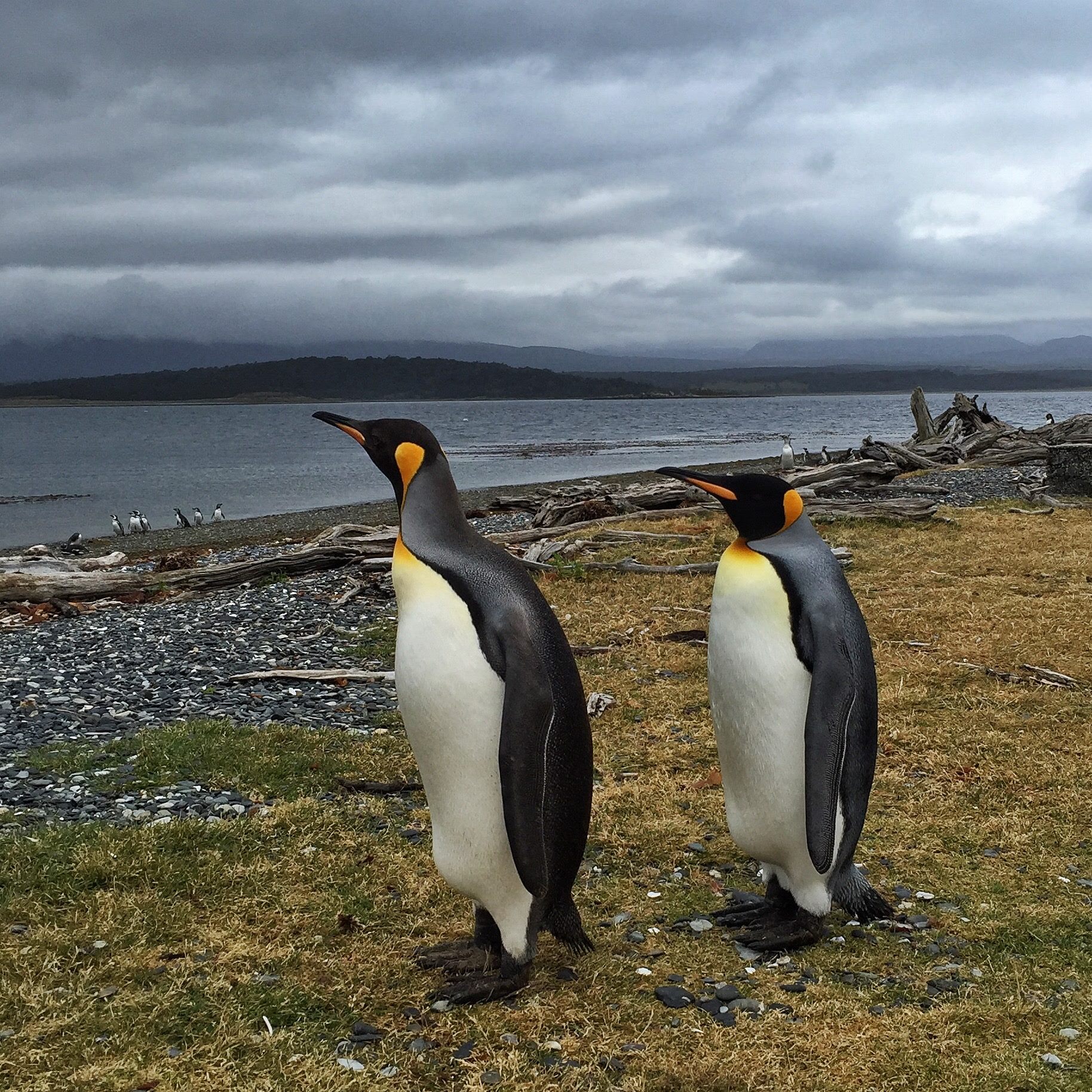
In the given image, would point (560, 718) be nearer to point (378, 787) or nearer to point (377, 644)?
point (378, 787)

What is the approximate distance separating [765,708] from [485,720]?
114cm

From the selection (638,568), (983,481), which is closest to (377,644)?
(638,568)

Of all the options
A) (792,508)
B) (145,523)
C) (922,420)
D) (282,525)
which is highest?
(922,420)

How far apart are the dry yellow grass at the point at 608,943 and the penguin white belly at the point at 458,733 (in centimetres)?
40

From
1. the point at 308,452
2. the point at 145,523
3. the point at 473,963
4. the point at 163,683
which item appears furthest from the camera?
the point at 308,452

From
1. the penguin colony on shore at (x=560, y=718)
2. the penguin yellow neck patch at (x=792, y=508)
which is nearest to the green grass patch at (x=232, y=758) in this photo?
the penguin colony on shore at (x=560, y=718)

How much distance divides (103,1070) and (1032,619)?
749 centimetres

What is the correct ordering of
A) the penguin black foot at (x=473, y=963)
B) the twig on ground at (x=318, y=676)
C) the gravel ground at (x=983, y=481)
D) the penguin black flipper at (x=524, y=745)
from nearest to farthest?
1. the penguin black flipper at (x=524, y=745)
2. the penguin black foot at (x=473, y=963)
3. the twig on ground at (x=318, y=676)
4. the gravel ground at (x=983, y=481)

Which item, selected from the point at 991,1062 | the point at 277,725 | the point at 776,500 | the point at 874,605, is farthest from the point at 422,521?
the point at 874,605

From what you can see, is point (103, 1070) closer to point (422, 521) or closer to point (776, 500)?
point (422, 521)

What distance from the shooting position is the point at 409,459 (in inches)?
148

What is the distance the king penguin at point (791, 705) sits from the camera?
3.83 meters

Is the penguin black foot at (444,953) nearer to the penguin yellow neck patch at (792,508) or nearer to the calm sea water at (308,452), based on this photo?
the penguin yellow neck patch at (792,508)

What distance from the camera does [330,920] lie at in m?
4.11
